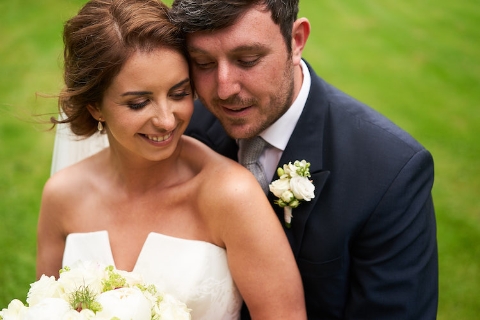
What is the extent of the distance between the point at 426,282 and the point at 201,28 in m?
1.79

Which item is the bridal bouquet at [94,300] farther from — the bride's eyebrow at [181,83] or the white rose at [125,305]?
the bride's eyebrow at [181,83]

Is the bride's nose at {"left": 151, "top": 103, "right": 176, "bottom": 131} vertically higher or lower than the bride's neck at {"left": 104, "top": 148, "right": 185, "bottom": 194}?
higher

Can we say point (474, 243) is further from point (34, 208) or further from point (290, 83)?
point (34, 208)

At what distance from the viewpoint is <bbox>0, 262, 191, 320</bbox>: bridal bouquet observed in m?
2.22

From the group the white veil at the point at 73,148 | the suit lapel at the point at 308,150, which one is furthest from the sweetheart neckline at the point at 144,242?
the white veil at the point at 73,148

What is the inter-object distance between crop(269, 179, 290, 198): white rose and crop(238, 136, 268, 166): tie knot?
31 centimetres

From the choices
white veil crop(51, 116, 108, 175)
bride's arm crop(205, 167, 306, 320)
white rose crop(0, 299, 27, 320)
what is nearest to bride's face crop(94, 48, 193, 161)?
bride's arm crop(205, 167, 306, 320)

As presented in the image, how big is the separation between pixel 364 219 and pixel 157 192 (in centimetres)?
118

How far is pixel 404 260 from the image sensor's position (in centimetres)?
312

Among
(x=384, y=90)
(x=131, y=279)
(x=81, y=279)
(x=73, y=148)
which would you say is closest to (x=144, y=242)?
(x=131, y=279)

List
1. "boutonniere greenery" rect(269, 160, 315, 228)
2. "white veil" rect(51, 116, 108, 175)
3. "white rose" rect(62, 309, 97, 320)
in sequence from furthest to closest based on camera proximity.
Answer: "white veil" rect(51, 116, 108, 175) < "boutonniere greenery" rect(269, 160, 315, 228) < "white rose" rect(62, 309, 97, 320)

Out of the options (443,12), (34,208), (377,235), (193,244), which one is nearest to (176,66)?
(193,244)

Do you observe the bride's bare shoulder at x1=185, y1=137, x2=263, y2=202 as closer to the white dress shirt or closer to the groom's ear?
the white dress shirt

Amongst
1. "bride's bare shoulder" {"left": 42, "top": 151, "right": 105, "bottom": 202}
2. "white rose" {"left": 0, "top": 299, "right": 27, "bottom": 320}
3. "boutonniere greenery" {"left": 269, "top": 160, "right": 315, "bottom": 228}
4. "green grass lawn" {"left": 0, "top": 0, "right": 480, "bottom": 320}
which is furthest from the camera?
"green grass lawn" {"left": 0, "top": 0, "right": 480, "bottom": 320}
